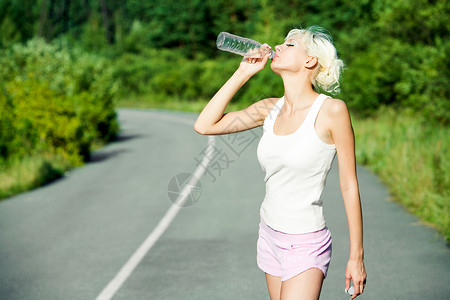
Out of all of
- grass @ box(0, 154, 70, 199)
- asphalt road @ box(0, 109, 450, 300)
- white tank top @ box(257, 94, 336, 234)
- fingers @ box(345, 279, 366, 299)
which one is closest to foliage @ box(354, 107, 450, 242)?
asphalt road @ box(0, 109, 450, 300)

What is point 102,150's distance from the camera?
71.2ft

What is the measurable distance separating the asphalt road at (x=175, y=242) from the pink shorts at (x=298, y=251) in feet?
8.88

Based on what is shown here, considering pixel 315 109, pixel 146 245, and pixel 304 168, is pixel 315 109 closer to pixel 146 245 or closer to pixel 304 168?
pixel 304 168

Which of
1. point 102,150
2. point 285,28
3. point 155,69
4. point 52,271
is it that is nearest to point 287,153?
point 52,271

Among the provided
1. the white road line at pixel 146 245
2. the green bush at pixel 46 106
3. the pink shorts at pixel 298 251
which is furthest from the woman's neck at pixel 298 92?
the green bush at pixel 46 106

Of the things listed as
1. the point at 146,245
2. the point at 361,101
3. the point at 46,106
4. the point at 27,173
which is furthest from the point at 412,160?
the point at 361,101

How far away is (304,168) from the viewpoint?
A: 9.90ft

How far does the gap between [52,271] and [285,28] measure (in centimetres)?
3007

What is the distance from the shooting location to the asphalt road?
20.0 ft

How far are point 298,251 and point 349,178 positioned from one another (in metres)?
0.45

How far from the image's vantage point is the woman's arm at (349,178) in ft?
9.74

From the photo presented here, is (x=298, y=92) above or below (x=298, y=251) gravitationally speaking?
above

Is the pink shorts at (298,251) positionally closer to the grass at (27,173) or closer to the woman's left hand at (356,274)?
the woman's left hand at (356,274)

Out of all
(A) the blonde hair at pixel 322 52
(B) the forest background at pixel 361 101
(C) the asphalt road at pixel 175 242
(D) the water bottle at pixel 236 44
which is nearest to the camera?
(A) the blonde hair at pixel 322 52
